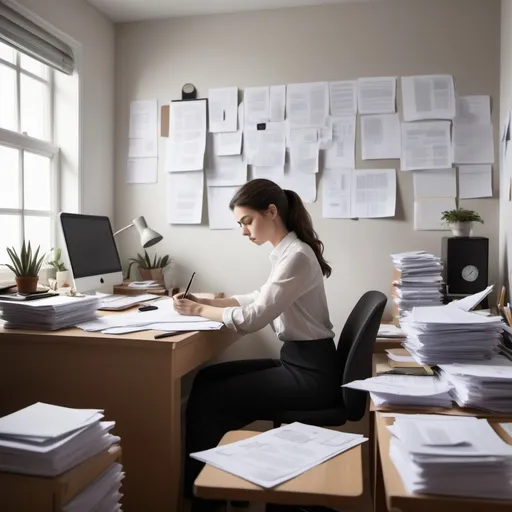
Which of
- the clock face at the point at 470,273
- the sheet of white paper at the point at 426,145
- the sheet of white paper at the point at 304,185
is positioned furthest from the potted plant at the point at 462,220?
the sheet of white paper at the point at 304,185

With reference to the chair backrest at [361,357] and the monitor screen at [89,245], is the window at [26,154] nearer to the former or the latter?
the monitor screen at [89,245]

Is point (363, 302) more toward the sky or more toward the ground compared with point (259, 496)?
more toward the sky

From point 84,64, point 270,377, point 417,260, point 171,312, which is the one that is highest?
point 84,64

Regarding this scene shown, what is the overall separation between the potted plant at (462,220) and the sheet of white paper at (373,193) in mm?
325

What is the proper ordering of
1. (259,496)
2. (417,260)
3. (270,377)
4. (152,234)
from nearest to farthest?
(259,496) < (270,377) < (417,260) < (152,234)

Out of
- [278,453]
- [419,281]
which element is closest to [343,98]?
[419,281]

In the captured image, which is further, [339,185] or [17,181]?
[339,185]

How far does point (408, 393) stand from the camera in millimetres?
1319

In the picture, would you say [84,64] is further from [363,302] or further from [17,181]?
[363,302]

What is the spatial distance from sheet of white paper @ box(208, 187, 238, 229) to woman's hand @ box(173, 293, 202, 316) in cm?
94

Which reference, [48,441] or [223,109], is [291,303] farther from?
[223,109]

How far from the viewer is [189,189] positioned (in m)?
3.07

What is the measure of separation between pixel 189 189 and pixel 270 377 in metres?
1.42

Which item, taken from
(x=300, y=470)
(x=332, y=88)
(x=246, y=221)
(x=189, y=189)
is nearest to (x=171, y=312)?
(x=246, y=221)
